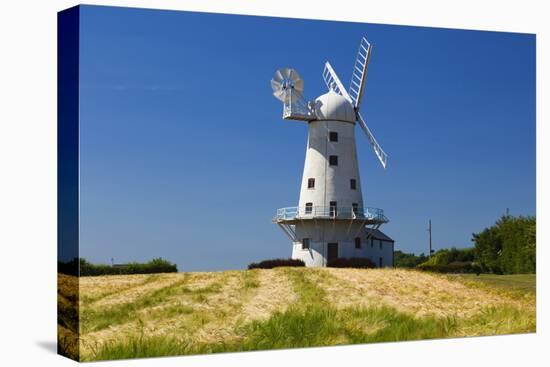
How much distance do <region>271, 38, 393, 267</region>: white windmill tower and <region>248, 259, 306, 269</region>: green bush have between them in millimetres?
372

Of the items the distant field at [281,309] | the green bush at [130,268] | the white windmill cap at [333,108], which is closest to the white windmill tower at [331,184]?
the white windmill cap at [333,108]

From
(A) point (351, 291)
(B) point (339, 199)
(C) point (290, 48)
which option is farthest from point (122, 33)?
(B) point (339, 199)

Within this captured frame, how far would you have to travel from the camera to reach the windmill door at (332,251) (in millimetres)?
25144

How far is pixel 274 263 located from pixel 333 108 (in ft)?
23.7

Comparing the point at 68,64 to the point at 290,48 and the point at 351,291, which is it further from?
the point at 351,291

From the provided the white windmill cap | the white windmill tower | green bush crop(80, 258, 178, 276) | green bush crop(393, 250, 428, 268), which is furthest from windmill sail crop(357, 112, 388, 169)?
green bush crop(80, 258, 178, 276)

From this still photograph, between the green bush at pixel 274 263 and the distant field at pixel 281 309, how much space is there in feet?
0.55

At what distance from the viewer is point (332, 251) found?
25.5 m

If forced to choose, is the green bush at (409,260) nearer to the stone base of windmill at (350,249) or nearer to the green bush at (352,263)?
the stone base of windmill at (350,249)

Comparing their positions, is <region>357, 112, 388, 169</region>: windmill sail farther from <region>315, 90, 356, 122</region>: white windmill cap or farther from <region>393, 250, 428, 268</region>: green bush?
<region>315, 90, 356, 122</region>: white windmill cap

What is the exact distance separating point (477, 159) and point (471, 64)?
231cm

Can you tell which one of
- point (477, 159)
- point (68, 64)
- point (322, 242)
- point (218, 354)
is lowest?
point (218, 354)

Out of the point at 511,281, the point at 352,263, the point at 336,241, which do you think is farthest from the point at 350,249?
the point at 511,281

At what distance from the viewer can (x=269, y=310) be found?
61.8ft
